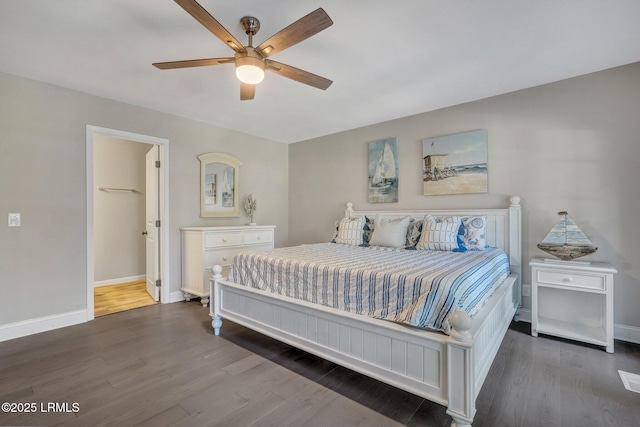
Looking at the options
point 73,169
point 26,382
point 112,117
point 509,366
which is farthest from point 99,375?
point 509,366

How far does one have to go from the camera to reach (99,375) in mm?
2029

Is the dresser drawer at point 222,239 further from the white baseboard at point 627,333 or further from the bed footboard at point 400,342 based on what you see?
the white baseboard at point 627,333

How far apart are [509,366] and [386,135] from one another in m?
2.96

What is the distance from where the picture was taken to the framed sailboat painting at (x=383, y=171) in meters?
3.96

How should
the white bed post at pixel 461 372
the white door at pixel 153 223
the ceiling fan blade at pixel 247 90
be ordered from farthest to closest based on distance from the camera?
1. the white door at pixel 153 223
2. the ceiling fan blade at pixel 247 90
3. the white bed post at pixel 461 372

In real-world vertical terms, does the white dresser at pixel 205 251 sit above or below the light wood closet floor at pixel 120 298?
above

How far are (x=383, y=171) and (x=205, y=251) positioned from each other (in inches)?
102

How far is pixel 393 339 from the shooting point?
5.41ft

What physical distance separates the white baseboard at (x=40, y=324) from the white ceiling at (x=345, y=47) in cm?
231

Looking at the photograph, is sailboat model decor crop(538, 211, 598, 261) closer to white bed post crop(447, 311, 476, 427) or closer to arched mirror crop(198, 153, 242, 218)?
white bed post crop(447, 311, 476, 427)

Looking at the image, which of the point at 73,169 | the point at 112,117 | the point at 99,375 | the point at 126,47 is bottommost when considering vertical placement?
the point at 99,375

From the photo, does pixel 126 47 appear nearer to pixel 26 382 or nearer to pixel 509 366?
pixel 26 382

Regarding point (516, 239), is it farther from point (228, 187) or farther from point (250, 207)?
point (228, 187)

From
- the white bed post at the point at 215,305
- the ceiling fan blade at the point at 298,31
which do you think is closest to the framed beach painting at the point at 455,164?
the ceiling fan blade at the point at 298,31
